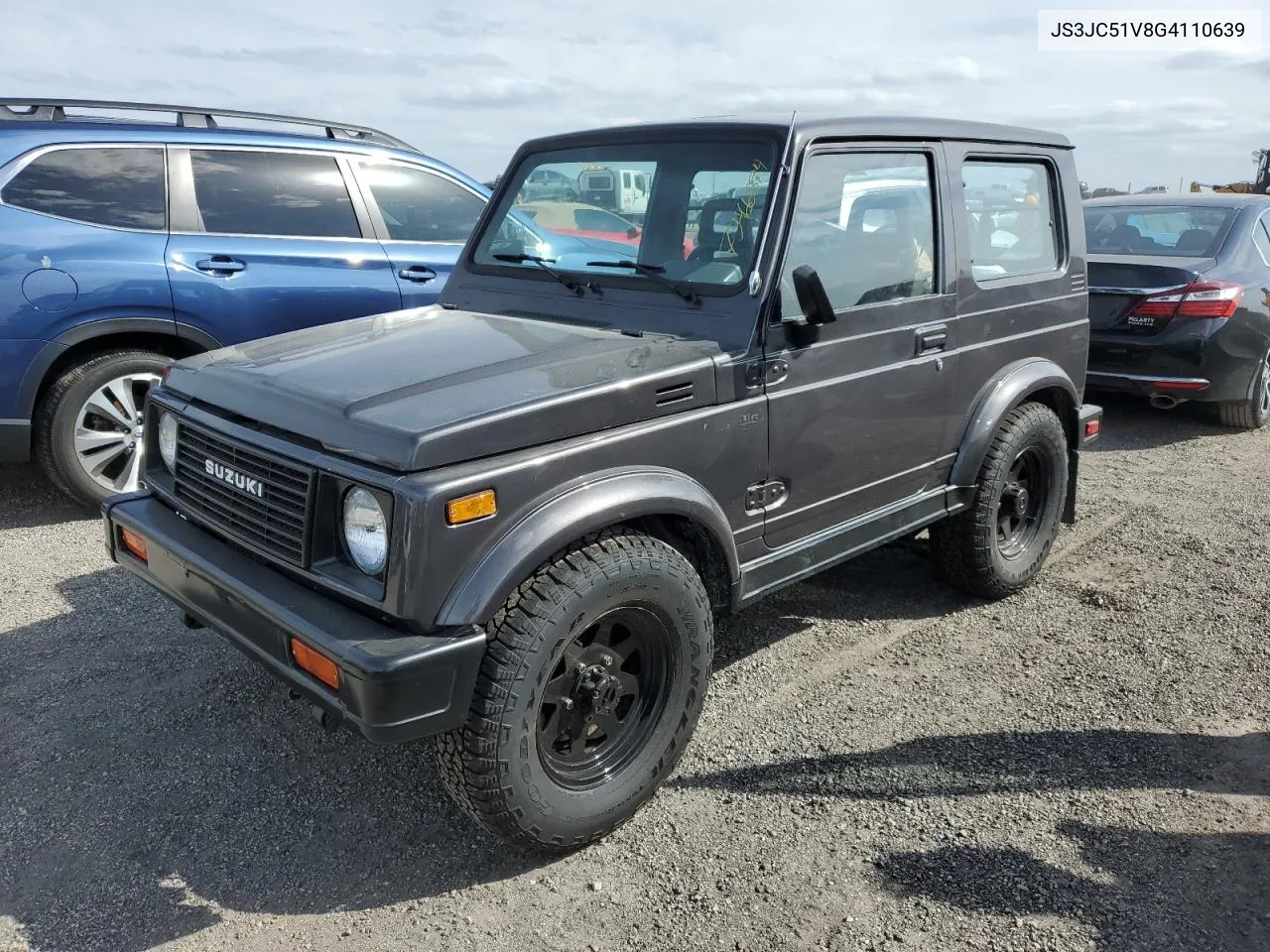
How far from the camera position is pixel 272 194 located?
5.41 metres

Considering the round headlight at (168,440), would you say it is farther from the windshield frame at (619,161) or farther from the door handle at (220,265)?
the door handle at (220,265)

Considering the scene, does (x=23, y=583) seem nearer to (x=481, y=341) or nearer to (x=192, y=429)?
(x=192, y=429)

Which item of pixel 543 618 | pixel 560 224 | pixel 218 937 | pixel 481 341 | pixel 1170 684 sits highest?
pixel 560 224

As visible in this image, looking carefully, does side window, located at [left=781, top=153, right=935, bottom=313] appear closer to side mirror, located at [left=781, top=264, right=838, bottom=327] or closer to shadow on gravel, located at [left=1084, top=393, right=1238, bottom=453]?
side mirror, located at [left=781, top=264, right=838, bottom=327]

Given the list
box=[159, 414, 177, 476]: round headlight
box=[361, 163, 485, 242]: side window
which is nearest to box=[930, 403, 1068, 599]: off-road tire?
box=[159, 414, 177, 476]: round headlight

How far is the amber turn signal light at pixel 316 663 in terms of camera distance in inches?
89.6

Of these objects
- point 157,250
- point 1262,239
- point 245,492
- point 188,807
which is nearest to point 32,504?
point 157,250

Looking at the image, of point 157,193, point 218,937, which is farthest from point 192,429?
point 157,193

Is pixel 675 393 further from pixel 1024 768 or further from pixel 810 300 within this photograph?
pixel 1024 768

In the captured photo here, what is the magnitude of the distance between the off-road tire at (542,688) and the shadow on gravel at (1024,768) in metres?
0.37

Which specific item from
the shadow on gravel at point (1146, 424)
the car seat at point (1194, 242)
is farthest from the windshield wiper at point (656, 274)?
the car seat at point (1194, 242)

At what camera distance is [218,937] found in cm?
240

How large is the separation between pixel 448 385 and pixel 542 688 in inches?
32.2

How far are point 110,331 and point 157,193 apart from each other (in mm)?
793
